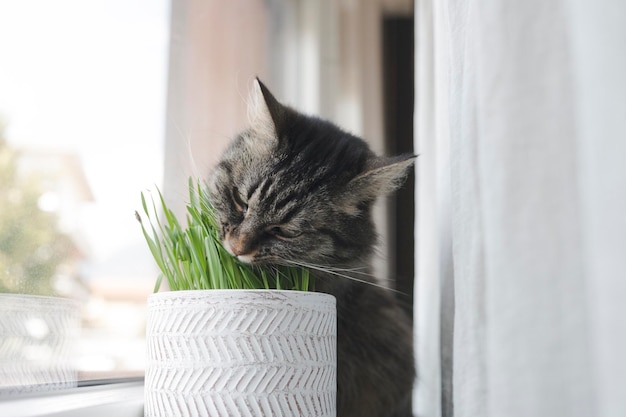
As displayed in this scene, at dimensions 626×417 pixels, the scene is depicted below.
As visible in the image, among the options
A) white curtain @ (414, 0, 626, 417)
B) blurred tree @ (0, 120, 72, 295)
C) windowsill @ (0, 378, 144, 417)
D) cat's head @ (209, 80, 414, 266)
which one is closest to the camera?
white curtain @ (414, 0, 626, 417)

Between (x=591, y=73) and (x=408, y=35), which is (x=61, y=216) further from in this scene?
(x=408, y=35)

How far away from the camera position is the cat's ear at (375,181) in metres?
0.99

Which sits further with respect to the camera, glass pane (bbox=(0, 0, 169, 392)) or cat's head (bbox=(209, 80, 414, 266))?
cat's head (bbox=(209, 80, 414, 266))

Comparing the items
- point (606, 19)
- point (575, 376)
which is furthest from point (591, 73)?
point (575, 376)

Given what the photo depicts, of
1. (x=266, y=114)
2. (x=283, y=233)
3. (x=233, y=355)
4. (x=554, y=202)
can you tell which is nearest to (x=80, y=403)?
(x=233, y=355)

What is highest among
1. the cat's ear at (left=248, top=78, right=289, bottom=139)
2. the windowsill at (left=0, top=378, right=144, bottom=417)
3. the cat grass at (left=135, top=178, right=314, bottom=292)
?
the cat's ear at (left=248, top=78, right=289, bottom=139)

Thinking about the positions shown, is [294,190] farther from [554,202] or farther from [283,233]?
[554,202]

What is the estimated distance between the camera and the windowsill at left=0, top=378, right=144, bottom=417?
685mm

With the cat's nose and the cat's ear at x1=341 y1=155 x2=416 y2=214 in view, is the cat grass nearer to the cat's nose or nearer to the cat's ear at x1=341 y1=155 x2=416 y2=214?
the cat's nose

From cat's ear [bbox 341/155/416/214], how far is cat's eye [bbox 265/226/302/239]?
0.12 m

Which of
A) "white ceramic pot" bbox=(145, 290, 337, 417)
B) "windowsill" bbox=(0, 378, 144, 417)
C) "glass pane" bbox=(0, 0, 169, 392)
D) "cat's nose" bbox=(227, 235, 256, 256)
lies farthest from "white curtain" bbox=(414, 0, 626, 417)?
"glass pane" bbox=(0, 0, 169, 392)

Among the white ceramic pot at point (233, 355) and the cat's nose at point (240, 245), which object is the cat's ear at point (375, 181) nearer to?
the cat's nose at point (240, 245)

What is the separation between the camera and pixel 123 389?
3.23 feet

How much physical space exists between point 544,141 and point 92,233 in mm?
893
